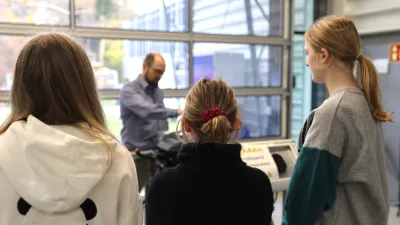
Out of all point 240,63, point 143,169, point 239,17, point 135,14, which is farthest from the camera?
point 240,63

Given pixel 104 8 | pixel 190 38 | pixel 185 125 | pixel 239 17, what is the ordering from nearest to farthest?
pixel 185 125 → pixel 104 8 → pixel 190 38 → pixel 239 17

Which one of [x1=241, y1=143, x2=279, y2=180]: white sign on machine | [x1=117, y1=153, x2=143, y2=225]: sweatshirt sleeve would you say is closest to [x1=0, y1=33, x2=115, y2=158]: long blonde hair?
[x1=117, y1=153, x2=143, y2=225]: sweatshirt sleeve

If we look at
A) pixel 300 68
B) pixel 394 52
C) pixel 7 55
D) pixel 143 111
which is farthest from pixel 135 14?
pixel 394 52

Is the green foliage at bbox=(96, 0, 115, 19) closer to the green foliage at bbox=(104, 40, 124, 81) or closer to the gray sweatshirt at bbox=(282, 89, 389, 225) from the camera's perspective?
the green foliage at bbox=(104, 40, 124, 81)

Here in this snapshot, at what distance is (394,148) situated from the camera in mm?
4086

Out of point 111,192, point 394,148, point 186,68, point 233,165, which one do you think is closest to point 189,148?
point 233,165

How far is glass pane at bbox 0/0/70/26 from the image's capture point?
347 centimetres

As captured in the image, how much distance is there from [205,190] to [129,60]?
9.90ft

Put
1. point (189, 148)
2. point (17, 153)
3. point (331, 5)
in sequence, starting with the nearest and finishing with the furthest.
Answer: point (17, 153)
point (189, 148)
point (331, 5)

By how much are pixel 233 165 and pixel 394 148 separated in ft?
11.2

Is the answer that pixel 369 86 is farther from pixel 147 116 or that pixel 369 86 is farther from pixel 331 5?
pixel 331 5

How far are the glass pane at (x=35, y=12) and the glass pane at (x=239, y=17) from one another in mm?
1287

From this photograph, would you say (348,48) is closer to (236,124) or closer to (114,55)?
(236,124)

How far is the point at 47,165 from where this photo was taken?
1.04 meters
